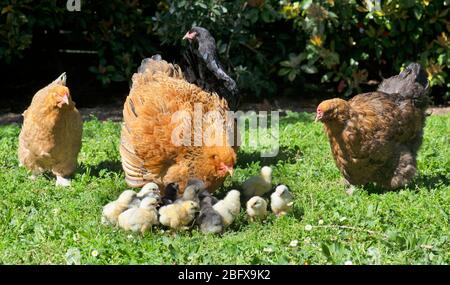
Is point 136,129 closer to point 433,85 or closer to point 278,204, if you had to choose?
point 278,204

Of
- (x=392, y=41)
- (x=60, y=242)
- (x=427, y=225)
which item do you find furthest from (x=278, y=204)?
(x=392, y=41)

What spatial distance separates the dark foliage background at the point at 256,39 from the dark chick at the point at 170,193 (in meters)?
4.33

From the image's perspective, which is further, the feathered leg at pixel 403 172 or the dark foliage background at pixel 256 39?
the dark foliage background at pixel 256 39

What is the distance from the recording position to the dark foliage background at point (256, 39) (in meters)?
9.44

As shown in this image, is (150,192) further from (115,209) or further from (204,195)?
(204,195)

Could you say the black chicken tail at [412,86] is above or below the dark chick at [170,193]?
above

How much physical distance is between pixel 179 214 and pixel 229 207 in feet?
1.37

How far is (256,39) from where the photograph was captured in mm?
10164

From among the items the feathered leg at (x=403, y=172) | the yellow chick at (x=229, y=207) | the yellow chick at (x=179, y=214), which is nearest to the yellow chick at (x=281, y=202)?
the yellow chick at (x=229, y=207)

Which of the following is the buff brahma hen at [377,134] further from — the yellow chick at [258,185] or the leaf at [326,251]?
the leaf at [326,251]

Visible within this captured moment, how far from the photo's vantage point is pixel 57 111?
6.22m

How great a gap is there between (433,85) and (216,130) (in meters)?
5.18

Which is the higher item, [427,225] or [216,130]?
[216,130]

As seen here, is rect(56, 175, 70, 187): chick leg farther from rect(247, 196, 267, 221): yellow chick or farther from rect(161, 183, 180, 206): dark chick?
rect(247, 196, 267, 221): yellow chick
